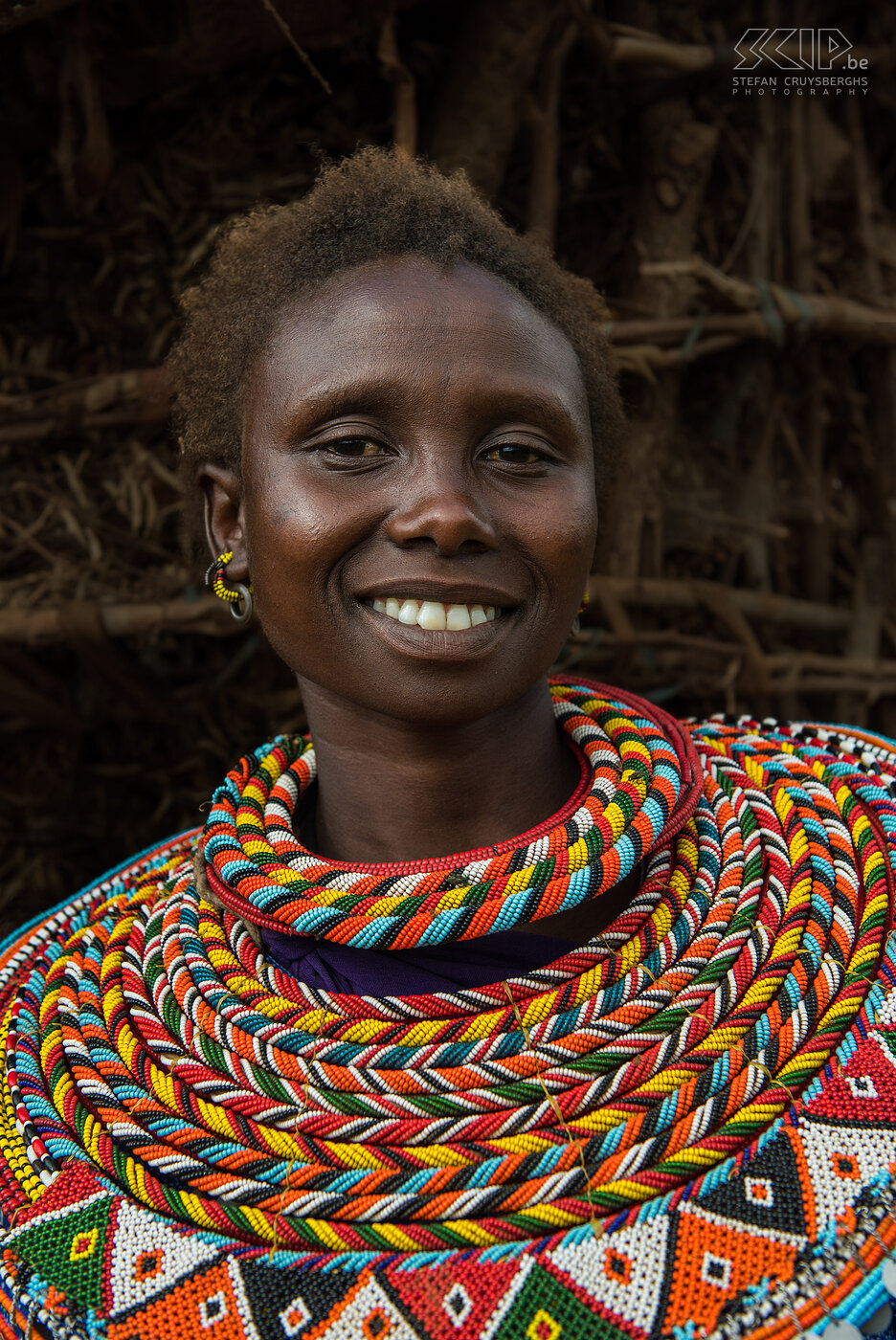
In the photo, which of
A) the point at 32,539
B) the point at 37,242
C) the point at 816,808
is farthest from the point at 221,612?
the point at 816,808

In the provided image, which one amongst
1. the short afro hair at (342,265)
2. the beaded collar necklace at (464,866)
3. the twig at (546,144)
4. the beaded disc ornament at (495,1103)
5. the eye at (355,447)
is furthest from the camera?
the twig at (546,144)

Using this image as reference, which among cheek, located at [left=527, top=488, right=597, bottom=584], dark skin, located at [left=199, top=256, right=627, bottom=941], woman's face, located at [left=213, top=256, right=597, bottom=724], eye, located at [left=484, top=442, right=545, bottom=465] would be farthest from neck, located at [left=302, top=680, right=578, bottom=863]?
eye, located at [left=484, top=442, right=545, bottom=465]

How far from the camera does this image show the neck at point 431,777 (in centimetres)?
157

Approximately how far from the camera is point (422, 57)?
2908 mm

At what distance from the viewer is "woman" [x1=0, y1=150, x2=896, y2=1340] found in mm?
1168

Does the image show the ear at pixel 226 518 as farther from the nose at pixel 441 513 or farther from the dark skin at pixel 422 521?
Result: the nose at pixel 441 513

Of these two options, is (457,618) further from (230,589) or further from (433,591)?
(230,589)

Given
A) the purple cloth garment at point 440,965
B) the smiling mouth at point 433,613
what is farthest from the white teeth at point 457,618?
the purple cloth garment at point 440,965

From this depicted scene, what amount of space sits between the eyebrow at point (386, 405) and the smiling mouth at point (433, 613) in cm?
27

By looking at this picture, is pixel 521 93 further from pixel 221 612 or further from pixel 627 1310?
pixel 627 1310

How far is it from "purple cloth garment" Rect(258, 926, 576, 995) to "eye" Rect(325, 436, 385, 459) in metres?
0.71

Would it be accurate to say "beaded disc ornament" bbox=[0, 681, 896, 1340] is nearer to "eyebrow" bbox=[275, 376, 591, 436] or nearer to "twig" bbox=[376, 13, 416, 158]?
"eyebrow" bbox=[275, 376, 591, 436]

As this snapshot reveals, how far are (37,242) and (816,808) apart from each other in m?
2.63

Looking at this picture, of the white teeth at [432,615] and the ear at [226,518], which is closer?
the white teeth at [432,615]
